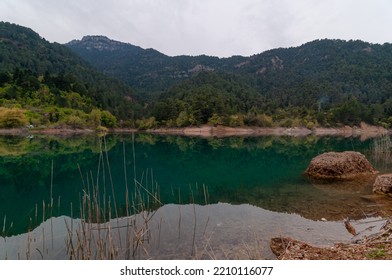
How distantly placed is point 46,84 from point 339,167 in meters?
105

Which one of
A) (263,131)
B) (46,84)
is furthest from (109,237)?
(46,84)

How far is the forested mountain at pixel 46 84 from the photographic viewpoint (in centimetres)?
8812

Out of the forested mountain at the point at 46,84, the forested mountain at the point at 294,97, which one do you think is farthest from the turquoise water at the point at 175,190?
the forested mountain at the point at 294,97

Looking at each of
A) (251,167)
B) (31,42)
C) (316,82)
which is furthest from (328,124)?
(31,42)

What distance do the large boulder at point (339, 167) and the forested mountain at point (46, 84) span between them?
7687cm

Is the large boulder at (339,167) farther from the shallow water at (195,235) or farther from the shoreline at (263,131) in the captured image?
the shoreline at (263,131)

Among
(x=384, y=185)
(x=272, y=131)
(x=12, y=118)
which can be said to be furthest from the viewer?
(x=272, y=131)

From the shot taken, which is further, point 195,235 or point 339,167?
point 339,167

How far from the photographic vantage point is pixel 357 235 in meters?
9.72

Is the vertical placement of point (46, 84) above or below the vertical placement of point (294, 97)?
above

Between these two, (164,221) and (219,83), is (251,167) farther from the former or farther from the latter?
(219,83)

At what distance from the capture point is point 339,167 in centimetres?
1989

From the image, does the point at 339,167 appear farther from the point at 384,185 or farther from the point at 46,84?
the point at 46,84

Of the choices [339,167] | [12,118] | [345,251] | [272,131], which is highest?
[12,118]
